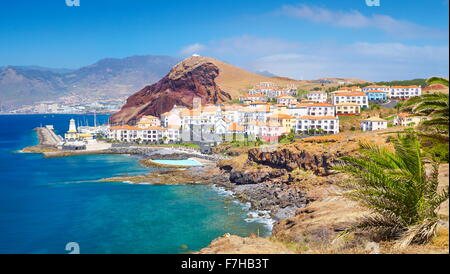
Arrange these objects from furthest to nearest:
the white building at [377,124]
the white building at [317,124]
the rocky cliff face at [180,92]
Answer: the rocky cliff face at [180,92]
the white building at [317,124]
the white building at [377,124]

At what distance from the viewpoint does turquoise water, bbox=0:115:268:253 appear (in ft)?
70.4

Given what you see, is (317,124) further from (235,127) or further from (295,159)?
(295,159)

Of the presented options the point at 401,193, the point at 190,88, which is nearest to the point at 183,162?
the point at 401,193

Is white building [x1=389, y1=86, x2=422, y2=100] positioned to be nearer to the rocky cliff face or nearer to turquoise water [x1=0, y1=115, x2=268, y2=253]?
the rocky cliff face

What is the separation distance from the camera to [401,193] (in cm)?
777

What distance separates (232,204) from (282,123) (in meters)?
27.1

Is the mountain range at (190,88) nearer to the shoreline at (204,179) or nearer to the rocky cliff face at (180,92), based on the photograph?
the rocky cliff face at (180,92)

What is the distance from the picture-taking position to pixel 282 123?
54.1m

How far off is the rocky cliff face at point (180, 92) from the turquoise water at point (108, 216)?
54429 millimetres

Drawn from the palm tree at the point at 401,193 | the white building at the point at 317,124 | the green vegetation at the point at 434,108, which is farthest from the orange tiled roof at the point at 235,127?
the green vegetation at the point at 434,108

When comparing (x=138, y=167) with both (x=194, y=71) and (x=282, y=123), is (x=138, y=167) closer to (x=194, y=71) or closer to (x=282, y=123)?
(x=282, y=123)

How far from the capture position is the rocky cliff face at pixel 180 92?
96.4 metres

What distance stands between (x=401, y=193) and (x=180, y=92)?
310ft

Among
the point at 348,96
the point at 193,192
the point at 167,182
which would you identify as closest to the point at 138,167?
the point at 167,182
